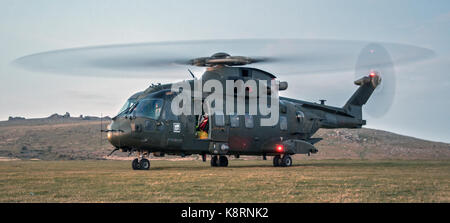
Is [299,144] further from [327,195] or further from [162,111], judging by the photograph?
Result: [327,195]

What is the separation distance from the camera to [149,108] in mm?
21422

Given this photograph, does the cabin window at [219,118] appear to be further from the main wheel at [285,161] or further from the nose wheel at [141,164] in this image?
the main wheel at [285,161]

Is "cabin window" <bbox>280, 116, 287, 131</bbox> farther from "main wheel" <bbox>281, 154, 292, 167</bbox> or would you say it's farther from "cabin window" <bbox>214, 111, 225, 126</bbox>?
"cabin window" <bbox>214, 111, 225, 126</bbox>

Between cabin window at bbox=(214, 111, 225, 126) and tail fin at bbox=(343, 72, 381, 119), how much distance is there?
997 cm

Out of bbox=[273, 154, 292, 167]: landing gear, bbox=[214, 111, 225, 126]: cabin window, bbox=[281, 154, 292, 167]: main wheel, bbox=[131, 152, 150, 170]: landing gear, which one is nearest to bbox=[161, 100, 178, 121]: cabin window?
bbox=[131, 152, 150, 170]: landing gear

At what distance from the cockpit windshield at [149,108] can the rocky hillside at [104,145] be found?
22.6 metres

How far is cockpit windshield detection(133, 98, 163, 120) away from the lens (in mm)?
21236

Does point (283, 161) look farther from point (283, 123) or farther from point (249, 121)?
point (249, 121)

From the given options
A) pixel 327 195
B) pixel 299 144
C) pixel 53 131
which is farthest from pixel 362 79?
pixel 53 131

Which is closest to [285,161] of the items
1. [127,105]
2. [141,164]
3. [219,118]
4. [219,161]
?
[219,161]

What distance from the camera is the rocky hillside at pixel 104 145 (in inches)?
1869
